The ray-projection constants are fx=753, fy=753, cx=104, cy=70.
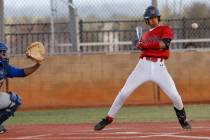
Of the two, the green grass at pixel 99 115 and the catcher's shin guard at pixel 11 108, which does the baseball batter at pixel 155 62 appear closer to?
the catcher's shin guard at pixel 11 108

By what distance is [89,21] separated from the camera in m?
17.1

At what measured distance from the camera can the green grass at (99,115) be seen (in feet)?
42.5

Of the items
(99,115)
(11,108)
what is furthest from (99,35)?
(11,108)

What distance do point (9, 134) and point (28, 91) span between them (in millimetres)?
5502

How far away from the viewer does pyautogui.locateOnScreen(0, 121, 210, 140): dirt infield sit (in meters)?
9.55

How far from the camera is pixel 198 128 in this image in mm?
10688

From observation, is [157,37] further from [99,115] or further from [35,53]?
[99,115]

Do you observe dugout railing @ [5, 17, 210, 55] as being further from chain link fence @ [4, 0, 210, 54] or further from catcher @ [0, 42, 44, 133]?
catcher @ [0, 42, 44, 133]

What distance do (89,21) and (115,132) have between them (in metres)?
7.06

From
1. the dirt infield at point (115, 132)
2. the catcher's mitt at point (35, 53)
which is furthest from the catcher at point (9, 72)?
the dirt infield at point (115, 132)

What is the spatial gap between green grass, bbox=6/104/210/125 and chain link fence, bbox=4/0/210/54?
6.50 ft

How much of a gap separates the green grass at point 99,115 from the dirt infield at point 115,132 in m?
1.01

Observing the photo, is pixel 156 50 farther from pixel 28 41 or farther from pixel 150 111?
pixel 28 41

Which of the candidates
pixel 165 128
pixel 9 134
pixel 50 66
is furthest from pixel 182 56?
pixel 9 134
